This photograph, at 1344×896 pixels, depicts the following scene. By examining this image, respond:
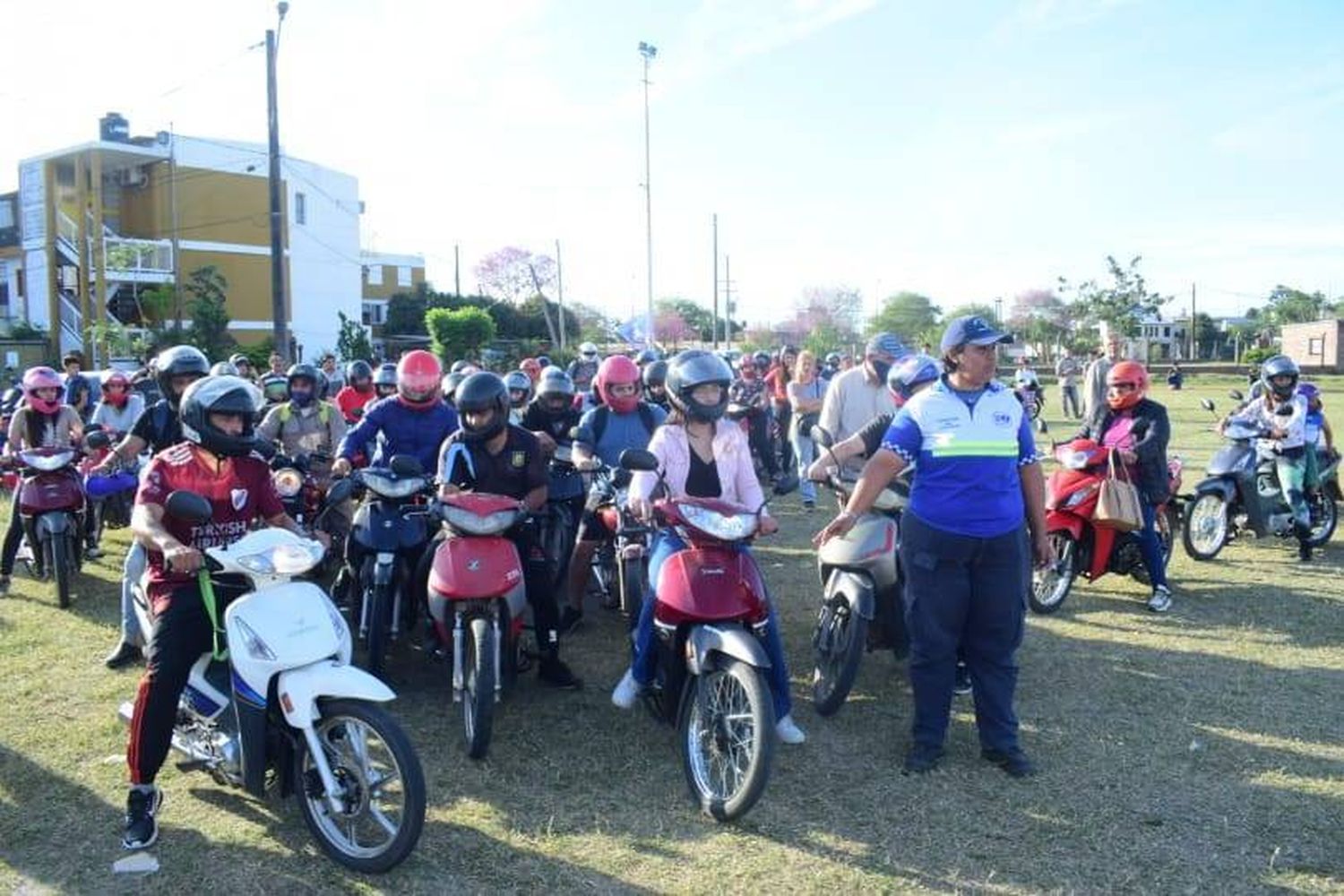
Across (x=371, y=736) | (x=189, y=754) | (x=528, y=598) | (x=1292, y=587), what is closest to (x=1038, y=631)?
(x=1292, y=587)

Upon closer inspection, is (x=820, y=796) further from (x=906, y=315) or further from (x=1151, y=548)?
(x=906, y=315)

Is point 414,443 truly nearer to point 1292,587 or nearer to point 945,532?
point 945,532

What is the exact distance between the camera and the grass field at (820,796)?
3.75 meters

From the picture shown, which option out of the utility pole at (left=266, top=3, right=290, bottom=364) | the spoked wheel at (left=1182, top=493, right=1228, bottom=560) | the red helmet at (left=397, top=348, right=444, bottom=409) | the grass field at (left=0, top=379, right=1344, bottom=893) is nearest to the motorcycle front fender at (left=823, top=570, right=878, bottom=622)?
the grass field at (left=0, top=379, right=1344, bottom=893)

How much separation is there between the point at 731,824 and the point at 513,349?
145ft

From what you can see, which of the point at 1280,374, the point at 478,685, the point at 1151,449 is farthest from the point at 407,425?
the point at 1280,374

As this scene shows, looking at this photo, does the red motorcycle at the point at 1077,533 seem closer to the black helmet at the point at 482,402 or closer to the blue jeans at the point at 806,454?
the black helmet at the point at 482,402

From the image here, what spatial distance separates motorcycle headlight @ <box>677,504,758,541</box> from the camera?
4312 mm

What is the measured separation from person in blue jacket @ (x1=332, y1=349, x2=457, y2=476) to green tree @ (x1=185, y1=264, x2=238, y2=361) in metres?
30.5

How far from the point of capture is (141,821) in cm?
389

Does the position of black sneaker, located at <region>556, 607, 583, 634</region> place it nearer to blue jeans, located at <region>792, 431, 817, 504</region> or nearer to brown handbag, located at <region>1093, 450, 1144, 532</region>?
brown handbag, located at <region>1093, 450, 1144, 532</region>

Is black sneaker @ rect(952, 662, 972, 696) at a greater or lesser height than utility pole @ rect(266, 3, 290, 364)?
lesser

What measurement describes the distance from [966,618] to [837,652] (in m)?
0.81

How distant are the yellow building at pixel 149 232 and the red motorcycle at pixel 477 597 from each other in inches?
1361
